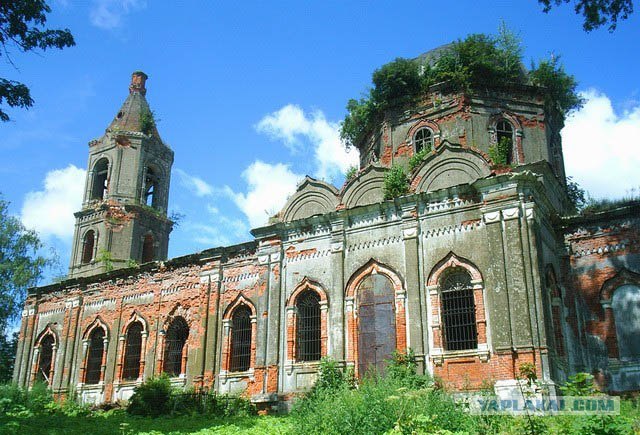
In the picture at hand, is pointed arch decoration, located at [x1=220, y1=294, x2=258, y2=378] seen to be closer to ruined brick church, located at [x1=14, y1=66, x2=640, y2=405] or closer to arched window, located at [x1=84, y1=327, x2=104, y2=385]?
ruined brick church, located at [x1=14, y1=66, x2=640, y2=405]

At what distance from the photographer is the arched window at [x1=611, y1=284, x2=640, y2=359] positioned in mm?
Result: 14863

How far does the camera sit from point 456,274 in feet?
49.2

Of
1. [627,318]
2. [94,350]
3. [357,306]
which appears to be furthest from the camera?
[94,350]

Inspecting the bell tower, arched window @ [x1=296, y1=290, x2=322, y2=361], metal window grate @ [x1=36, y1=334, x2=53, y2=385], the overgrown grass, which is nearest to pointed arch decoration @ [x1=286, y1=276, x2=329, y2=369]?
arched window @ [x1=296, y1=290, x2=322, y2=361]

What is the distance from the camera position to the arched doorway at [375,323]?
15.2 meters

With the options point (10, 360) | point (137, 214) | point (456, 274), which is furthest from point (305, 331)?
point (10, 360)

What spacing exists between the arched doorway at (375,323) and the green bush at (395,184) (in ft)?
7.56

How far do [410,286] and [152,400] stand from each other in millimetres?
8765

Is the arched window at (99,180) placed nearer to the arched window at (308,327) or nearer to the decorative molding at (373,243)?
the arched window at (308,327)

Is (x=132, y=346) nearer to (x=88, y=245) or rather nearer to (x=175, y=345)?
(x=175, y=345)

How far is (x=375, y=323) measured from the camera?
15.6 meters

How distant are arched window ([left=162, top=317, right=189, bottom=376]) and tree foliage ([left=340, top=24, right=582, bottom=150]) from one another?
9.78m

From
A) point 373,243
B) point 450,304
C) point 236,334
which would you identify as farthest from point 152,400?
point 450,304

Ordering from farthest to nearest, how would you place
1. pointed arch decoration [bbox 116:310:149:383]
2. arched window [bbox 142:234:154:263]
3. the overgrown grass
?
1. arched window [bbox 142:234:154:263]
2. pointed arch decoration [bbox 116:310:149:383]
3. the overgrown grass
